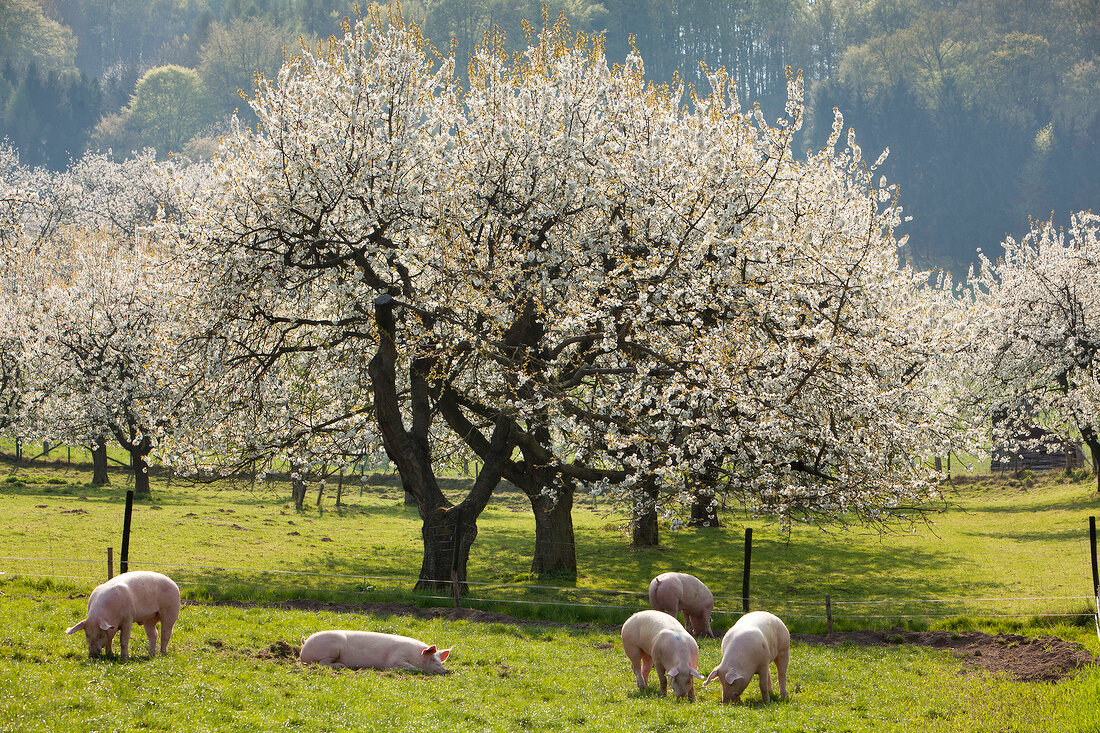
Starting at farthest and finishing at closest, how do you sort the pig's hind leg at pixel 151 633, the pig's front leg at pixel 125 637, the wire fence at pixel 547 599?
the wire fence at pixel 547 599 < the pig's hind leg at pixel 151 633 < the pig's front leg at pixel 125 637

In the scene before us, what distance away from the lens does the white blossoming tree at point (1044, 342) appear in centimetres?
3900

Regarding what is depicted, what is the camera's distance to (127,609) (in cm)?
1160

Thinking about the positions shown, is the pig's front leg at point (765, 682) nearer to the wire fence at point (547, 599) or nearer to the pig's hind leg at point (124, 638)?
the wire fence at point (547, 599)

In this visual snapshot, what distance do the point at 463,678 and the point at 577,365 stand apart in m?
9.57

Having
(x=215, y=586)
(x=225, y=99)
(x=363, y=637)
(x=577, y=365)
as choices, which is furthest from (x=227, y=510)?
(x=225, y=99)

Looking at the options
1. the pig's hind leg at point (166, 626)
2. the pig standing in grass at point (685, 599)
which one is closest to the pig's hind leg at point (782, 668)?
the pig standing in grass at point (685, 599)

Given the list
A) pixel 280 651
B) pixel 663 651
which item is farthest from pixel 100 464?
pixel 663 651

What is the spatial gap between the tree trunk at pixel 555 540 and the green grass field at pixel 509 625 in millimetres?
614

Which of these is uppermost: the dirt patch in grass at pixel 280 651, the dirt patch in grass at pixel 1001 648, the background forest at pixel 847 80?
the background forest at pixel 847 80

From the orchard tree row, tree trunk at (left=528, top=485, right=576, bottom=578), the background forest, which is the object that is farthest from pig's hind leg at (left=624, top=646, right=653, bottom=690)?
the background forest

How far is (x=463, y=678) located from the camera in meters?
12.7

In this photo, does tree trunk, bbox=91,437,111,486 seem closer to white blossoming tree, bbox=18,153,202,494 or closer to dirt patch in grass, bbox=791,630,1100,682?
white blossoming tree, bbox=18,153,202,494

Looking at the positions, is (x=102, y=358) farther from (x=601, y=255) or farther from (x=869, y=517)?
(x=869, y=517)

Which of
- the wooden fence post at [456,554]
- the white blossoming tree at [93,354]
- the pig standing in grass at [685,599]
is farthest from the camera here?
the white blossoming tree at [93,354]
